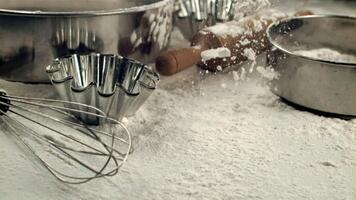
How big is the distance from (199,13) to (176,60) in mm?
265

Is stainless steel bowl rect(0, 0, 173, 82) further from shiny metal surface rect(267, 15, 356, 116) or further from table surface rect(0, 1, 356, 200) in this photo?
shiny metal surface rect(267, 15, 356, 116)

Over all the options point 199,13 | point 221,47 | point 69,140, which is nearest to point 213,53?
point 221,47

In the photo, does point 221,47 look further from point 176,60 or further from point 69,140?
point 69,140

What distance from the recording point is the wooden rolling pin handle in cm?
82

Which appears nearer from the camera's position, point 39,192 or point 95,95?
point 39,192

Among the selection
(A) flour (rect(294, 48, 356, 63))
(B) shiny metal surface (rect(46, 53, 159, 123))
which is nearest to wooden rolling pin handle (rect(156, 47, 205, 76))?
(B) shiny metal surface (rect(46, 53, 159, 123))

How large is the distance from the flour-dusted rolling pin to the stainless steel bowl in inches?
2.3

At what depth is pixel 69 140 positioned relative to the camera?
2.11 ft

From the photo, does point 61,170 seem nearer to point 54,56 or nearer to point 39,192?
point 39,192

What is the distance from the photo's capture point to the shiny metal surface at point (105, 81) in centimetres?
66

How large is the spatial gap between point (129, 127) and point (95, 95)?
0.24ft

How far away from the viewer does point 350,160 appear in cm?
65

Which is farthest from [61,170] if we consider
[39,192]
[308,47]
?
[308,47]

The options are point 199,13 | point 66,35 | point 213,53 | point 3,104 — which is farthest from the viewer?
point 199,13
